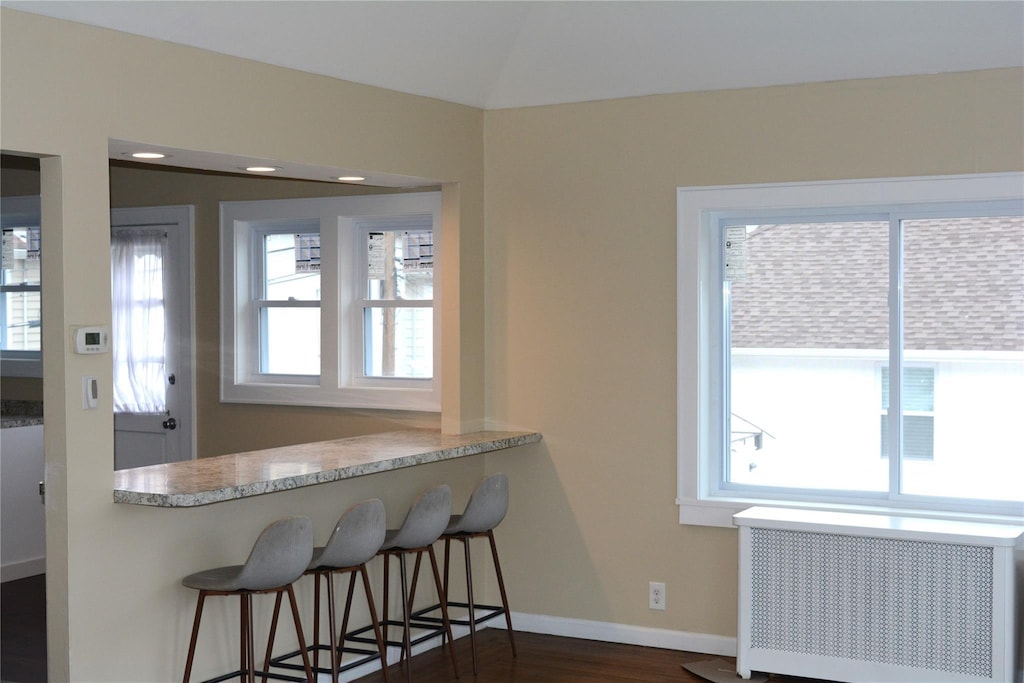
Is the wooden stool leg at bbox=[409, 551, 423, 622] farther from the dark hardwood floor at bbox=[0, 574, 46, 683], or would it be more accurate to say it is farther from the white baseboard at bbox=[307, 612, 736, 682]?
the dark hardwood floor at bbox=[0, 574, 46, 683]

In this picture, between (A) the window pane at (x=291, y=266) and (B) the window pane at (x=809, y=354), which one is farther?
(A) the window pane at (x=291, y=266)

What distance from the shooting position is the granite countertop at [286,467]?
3.72 m

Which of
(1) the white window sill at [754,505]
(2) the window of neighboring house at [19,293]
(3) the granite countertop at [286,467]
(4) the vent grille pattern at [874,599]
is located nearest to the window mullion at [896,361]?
(1) the white window sill at [754,505]

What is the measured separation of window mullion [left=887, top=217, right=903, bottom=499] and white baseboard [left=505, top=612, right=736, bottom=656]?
1057mm

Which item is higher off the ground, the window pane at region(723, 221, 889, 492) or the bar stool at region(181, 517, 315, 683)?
the window pane at region(723, 221, 889, 492)

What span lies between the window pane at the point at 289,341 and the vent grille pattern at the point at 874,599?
2.72m

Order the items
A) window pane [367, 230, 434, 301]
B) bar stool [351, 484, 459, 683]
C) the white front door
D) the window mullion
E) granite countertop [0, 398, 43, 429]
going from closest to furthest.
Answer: bar stool [351, 484, 459, 683], the window mullion, window pane [367, 230, 434, 301], the white front door, granite countertop [0, 398, 43, 429]

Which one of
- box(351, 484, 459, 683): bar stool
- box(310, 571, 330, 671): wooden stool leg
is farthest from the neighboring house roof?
box(310, 571, 330, 671): wooden stool leg

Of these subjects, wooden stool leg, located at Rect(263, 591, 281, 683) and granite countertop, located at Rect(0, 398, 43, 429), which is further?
granite countertop, located at Rect(0, 398, 43, 429)

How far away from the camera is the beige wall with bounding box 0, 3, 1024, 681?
3697 millimetres

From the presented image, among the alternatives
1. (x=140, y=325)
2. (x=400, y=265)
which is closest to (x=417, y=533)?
(x=400, y=265)

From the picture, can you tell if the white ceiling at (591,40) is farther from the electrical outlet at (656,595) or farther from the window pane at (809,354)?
the electrical outlet at (656,595)

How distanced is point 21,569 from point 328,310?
7.62 feet

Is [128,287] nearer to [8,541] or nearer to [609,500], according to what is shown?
[8,541]
